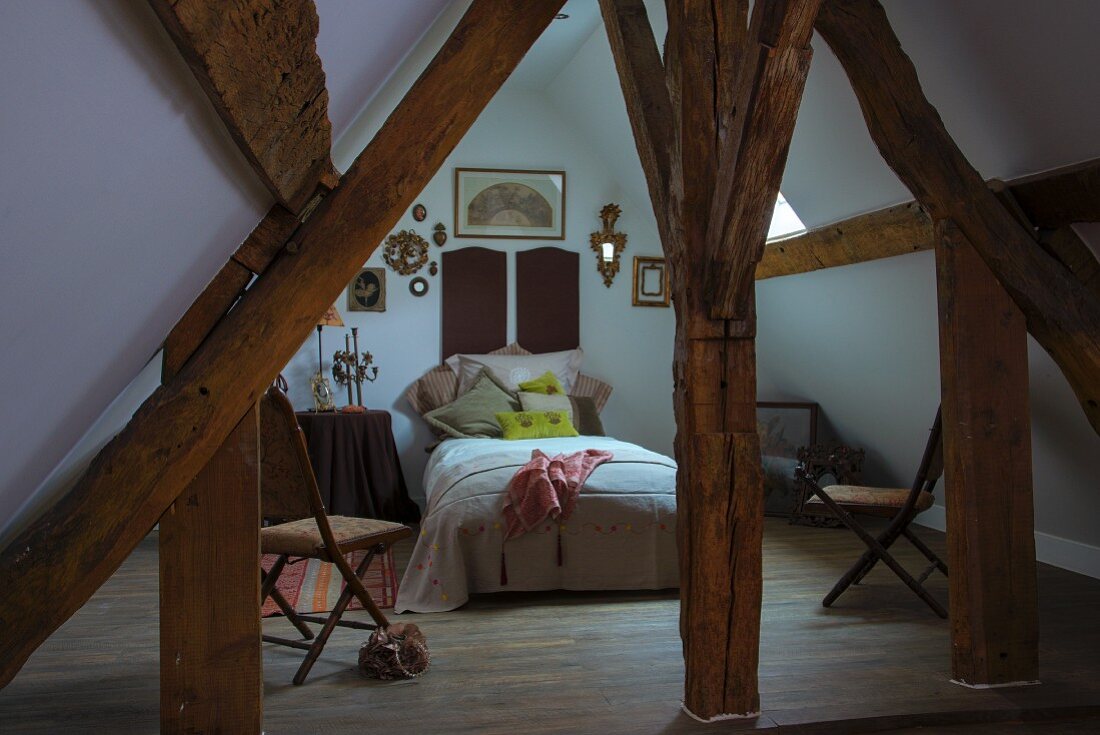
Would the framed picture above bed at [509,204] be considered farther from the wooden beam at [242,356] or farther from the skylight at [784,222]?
the wooden beam at [242,356]

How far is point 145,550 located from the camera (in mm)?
5133

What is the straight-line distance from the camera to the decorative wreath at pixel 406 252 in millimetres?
6441

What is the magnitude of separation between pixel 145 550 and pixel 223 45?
4.70 m

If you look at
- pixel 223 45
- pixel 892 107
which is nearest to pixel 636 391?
pixel 892 107

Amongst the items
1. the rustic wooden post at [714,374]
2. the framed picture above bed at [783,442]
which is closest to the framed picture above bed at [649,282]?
the framed picture above bed at [783,442]

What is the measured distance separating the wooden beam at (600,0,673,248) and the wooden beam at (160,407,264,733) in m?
1.46

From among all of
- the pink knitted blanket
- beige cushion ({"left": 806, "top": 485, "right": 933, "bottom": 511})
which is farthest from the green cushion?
beige cushion ({"left": 806, "top": 485, "right": 933, "bottom": 511})

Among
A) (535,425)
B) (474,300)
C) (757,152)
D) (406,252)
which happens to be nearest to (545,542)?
(535,425)

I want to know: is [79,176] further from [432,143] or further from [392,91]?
[392,91]

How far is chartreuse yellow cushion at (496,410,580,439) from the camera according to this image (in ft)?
18.9

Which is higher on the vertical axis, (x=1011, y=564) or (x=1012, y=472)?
(x=1012, y=472)

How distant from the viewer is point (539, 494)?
405 centimetres

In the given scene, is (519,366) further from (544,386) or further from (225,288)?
(225,288)

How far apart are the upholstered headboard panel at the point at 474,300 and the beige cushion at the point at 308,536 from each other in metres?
3.27
